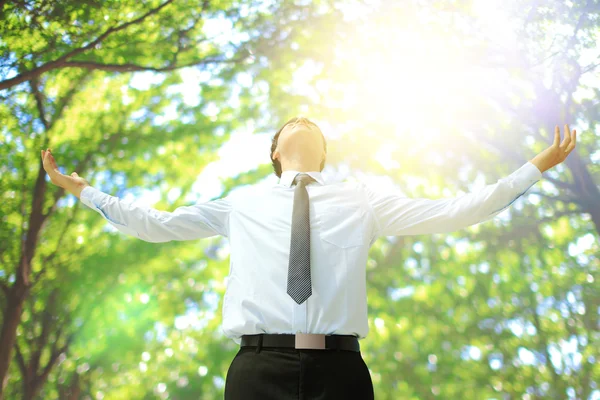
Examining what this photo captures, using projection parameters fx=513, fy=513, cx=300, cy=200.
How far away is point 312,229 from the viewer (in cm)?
136

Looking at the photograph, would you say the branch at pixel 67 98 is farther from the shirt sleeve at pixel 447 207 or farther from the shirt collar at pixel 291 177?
the shirt sleeve at pixel 447 207

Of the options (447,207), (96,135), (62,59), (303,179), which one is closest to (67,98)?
(96,135)

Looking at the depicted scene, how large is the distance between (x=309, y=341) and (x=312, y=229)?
→ 1.02ft

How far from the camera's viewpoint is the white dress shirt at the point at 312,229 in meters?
1.24

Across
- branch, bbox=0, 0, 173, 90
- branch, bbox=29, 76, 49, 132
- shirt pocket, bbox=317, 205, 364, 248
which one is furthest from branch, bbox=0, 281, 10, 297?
shirt pocket, bbox=317, 205, 364, 248

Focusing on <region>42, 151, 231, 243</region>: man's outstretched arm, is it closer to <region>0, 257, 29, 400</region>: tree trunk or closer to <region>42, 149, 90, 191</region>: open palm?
<region>42, 149, 90, 191</region>: open palm

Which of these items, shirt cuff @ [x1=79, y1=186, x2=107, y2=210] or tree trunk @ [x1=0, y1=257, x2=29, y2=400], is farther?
tree trunk @ [x1=0, y1=257, x2=29, y2=400]

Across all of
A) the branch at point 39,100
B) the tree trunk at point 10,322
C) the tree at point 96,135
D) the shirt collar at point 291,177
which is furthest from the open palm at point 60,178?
the branch at point 39,100

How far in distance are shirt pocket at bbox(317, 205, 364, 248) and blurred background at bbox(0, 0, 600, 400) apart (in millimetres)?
2963

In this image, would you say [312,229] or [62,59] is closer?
[312,229]

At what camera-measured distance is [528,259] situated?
4043 millimetres

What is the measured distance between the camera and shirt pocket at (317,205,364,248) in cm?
135

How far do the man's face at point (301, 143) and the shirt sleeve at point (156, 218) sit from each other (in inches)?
11.2

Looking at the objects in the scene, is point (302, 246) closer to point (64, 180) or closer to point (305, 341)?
point (305, 341)
